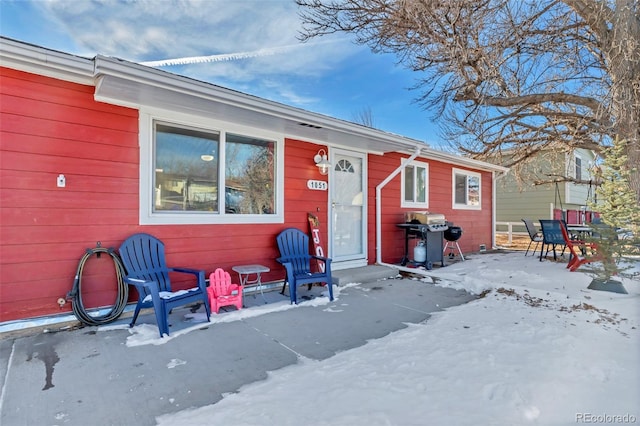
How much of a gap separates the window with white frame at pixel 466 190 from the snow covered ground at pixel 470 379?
4923 millimetres

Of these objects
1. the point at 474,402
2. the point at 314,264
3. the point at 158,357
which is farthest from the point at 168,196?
the point at 474,402

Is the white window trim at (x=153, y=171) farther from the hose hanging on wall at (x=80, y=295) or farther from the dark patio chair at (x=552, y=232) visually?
the dark patio chair at (x=552, y=232)


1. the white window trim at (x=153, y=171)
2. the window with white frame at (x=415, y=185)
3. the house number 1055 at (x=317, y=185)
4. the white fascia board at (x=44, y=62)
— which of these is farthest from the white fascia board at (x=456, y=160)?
the white fascia board at (x=44, y=62)

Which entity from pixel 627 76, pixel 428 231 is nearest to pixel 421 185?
pixel 428 231

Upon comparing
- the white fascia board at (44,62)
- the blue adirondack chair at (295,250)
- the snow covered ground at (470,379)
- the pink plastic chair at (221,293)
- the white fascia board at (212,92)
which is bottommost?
the snow covered ground at (470,379)

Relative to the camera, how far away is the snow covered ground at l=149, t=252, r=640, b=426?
67.5 inches

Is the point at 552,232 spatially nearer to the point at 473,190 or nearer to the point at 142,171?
the point at 473,190

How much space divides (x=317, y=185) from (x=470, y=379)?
3641 millimetres

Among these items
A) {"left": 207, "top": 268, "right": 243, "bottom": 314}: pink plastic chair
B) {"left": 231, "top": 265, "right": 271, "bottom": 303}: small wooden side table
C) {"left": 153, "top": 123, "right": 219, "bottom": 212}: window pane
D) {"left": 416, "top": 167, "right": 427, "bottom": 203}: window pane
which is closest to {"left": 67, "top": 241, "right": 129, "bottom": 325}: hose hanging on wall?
{"left": 153, "top": 123, "right": 219, "bottom": 212}: window pane

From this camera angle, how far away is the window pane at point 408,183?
6789 mm

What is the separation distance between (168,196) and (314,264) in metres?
2.42

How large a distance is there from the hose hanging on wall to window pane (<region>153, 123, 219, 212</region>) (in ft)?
2.28

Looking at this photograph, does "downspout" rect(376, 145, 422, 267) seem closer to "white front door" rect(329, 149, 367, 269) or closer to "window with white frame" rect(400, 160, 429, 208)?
"white front door" rect(329, 149, 367, 269)

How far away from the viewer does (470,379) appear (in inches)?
81.3
